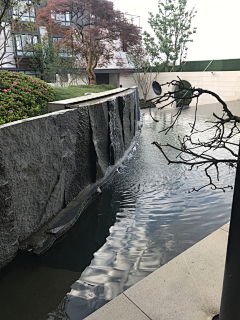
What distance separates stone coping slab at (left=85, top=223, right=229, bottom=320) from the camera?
1926mm

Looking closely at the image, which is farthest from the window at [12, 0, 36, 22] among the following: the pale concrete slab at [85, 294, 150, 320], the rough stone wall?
the pale concrete slab at [85, 294, 150, 320]

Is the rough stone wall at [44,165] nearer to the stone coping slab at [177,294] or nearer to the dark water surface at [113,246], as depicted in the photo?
the dark water surface at [113,246]

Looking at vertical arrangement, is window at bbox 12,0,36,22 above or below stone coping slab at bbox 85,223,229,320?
above

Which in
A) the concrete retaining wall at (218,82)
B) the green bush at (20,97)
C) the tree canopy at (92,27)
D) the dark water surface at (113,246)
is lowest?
the dark water surface at (113,246)

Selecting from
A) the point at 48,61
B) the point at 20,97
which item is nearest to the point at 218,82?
the point at 48,61

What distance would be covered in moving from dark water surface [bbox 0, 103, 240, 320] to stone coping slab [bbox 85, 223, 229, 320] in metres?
0.34

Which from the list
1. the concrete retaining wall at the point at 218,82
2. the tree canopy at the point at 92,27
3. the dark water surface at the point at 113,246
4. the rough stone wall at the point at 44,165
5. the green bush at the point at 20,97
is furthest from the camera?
the concrete retaining wall at the point at 218,82

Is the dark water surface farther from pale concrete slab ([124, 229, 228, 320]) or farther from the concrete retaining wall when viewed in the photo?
the concrete retaining wall

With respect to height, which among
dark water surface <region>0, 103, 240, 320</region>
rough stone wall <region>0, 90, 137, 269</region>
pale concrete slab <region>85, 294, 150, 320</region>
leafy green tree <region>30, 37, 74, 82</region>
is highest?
leafy green tree <region>30, 37, 74, 82</region>

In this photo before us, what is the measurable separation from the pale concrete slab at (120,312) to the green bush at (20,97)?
10.8 feet

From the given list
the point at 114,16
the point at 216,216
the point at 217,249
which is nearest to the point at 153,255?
the point at 217,249

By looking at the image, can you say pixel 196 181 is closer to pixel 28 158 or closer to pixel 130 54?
pixel 28 158

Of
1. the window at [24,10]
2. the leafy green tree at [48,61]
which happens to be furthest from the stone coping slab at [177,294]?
the leafy green tree at [48,61]

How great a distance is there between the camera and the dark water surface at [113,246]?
2.34m
